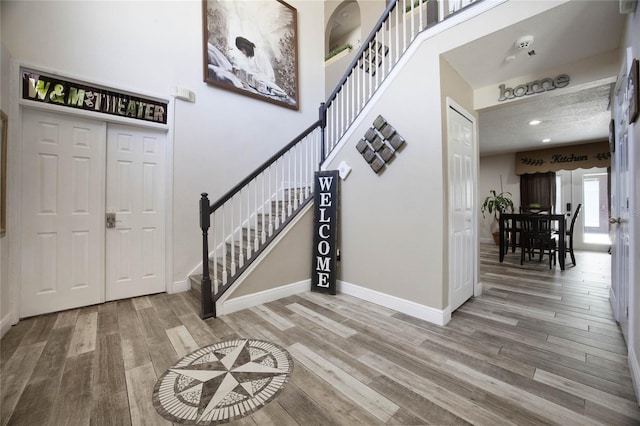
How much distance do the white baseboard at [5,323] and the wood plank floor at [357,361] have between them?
0.20 feet

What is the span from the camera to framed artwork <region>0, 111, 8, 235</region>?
2252mm

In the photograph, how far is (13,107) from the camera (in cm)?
247

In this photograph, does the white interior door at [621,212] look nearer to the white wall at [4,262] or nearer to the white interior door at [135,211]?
the white interior door at [135,211]

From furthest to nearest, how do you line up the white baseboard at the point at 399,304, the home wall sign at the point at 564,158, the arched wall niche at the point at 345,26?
the home wall sign at the point at 564,158 < the arched wall niche at the point at 345,26 < the white baseboard at the point at 399,304

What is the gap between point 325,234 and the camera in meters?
3.31

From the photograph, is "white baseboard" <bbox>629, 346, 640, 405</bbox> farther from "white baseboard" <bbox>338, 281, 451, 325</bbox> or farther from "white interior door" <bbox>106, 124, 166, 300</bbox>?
"white interior door" <bbox>106, 124, 166, 300</bbox>

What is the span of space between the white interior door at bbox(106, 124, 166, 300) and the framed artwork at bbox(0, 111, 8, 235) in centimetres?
79

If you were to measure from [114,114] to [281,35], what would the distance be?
3.03 metres

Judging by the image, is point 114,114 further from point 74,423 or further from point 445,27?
point 445,27

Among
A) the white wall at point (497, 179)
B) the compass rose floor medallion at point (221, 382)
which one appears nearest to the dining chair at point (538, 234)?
the white wall at point (497, 179)

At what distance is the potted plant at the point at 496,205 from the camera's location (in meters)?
6.50

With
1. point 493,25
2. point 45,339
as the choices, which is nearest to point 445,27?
point 493,25

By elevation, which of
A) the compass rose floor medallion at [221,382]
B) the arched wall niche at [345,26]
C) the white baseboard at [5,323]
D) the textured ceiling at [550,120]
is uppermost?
the arched wall niche at [345,26]

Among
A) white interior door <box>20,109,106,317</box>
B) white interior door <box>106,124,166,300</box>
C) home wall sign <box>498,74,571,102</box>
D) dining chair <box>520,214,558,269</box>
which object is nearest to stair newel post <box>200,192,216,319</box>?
white interior door <box>106,124,166,300</box>
